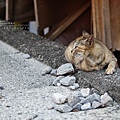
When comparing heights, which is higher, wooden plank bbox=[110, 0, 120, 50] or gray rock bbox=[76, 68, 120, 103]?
wooden plank bbox=[110, 0, 120, 50]

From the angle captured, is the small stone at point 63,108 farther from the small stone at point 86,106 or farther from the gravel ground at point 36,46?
the gravel ground at point 36,46

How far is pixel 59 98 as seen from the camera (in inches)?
94.7

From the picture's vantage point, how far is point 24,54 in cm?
364

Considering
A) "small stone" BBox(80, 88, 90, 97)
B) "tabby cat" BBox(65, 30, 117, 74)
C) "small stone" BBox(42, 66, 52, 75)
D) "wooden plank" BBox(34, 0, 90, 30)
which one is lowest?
"small stone" BBox(80, 88, 90, 97)

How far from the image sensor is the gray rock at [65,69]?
286cm

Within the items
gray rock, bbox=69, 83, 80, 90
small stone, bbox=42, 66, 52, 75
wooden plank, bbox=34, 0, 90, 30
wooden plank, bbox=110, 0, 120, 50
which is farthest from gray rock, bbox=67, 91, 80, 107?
wooden plank, bbox=34, 0, 90, 30

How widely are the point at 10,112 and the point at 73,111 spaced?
417mm

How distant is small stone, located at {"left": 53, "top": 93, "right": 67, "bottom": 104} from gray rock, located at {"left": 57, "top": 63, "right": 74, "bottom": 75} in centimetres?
43

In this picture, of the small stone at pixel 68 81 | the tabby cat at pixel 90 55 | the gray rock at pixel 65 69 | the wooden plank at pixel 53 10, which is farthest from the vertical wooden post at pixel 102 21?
the wooden plank at pixel 53 10

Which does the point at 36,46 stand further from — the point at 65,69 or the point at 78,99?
the point at 78,99

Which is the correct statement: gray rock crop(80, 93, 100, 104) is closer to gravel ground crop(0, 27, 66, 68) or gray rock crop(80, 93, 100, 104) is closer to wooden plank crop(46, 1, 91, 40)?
gravel ground crop(0, 27, 66, 68)

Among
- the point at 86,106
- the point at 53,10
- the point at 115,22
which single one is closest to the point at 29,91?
the point at 86,106

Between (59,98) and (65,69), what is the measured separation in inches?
21.6

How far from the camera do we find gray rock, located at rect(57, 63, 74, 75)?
113 inches
